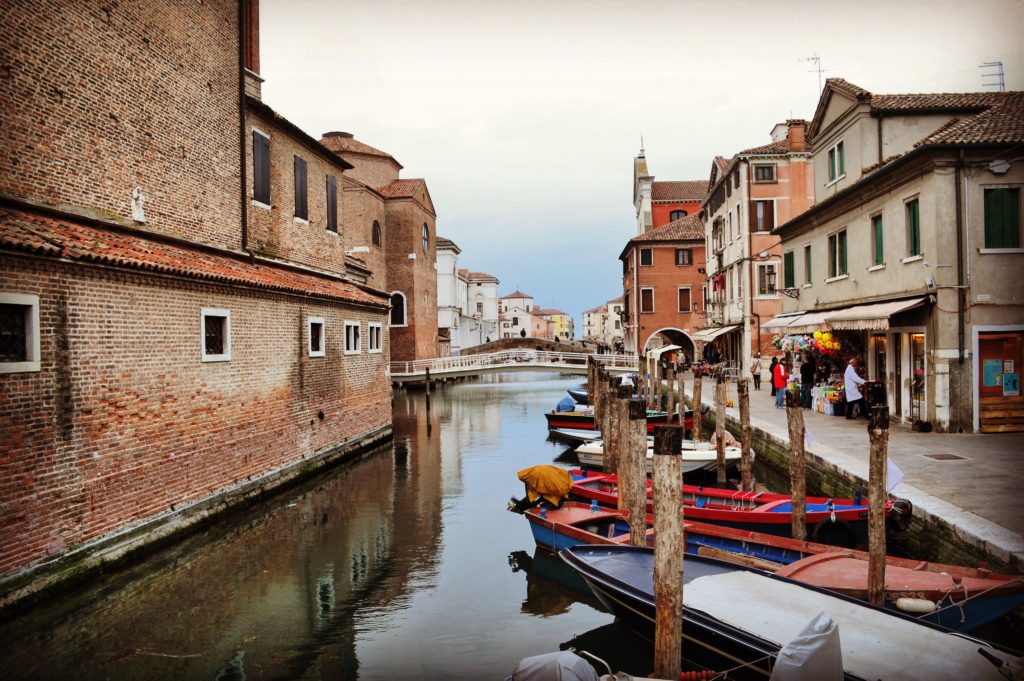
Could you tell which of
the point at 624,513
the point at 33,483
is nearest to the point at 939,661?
the point at 624,513

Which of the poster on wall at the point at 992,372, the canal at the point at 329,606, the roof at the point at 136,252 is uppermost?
the roof at the point at 136,252

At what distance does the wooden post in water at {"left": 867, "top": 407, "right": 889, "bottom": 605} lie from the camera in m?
5.73

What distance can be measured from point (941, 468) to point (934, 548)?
223 centimetres

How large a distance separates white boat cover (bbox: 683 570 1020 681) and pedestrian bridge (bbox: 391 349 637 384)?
2836 centimetres

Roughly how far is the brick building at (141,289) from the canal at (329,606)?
61cm

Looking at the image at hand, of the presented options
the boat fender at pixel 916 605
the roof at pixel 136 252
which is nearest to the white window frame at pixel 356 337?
the roof at pixel 136 252

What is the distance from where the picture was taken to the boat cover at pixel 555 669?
420 cm

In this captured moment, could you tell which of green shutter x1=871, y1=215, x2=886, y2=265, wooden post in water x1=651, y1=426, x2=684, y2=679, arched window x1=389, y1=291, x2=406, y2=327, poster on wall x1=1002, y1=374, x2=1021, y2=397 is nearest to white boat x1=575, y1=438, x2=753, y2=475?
poster on wall x1=1002, y1=374, x2=1021, y2=397

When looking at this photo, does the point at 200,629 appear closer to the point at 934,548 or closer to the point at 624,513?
the point at 624,513

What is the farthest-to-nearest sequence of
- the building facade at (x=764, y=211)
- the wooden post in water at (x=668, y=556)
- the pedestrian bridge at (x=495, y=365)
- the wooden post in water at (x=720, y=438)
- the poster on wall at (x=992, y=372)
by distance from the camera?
the pedestrian bridge at (x=495, y=365) → the building facade at (x=764, y=211) → the wooden post in water at (x=720, y=438) → the poster on wall at (x=992, y=372) → the wooden post in water at (x=668, y=556)

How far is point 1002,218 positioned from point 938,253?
107 centimetres

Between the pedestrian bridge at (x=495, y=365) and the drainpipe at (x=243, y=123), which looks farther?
the pedestrian bridge at (x=495, y=365)

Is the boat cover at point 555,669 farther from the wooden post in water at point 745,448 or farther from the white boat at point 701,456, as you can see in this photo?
the white boat at point 701,456

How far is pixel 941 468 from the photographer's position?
884 cm
